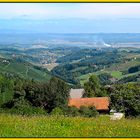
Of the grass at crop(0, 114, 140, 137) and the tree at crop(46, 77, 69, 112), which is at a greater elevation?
the grass at crop(0, 114, 140, 137)

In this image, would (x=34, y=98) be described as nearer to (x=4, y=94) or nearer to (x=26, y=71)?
(x=4, y=94)

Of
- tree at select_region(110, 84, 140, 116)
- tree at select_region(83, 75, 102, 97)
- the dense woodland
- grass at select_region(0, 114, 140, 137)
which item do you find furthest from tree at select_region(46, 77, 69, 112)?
grass at select_region(0, 114, 140, 137)

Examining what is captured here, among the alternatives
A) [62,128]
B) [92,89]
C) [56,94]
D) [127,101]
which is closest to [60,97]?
[56,94]

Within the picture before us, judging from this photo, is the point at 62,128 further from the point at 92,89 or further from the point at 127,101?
the point at 92,89

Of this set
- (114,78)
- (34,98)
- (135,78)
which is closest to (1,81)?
(34,98)

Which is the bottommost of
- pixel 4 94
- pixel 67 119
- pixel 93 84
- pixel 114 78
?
pixel 114 78

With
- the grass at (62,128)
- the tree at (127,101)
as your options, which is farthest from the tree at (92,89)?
the grass at (62,128)

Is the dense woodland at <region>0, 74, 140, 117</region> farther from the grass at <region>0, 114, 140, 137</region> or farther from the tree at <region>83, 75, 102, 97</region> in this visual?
the grass at <region>0, 114, 140, 137</region>

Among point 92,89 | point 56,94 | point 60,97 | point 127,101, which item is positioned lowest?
point 92,89
